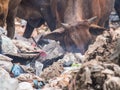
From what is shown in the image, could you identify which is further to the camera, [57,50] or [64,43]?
[64,43]

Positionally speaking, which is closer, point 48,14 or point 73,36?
point 73,36

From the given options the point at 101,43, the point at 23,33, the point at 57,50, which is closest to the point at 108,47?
the point at 101,43

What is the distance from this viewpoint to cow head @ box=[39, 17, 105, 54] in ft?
19.0

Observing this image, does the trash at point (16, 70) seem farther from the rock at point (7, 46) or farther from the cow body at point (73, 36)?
the cow body at point (73, 36)

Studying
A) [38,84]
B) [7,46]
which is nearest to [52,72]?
[38,84]

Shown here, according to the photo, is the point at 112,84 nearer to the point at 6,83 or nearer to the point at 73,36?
the point at 6,83

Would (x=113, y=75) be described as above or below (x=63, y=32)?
above

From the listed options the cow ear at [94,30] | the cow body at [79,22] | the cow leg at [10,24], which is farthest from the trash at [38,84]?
the cow ear at [94,30]

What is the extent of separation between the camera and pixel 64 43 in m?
5.95

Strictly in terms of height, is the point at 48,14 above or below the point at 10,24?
below

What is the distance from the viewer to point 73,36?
5.84 m

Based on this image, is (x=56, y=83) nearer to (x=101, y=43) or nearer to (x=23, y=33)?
(x=101, y=43)

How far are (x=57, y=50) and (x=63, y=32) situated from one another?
0.58m

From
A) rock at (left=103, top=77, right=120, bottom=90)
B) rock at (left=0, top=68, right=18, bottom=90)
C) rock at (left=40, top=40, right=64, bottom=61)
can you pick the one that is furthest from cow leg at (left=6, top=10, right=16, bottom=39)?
rock at (left=103, top=77, right=120, bottom=90)
